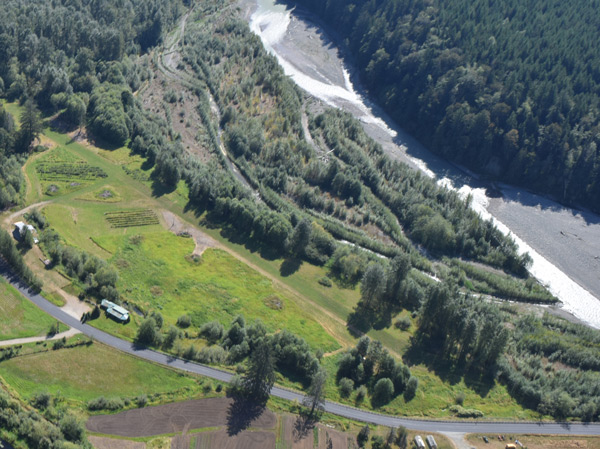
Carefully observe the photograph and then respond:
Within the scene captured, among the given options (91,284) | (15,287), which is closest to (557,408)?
(91,284)

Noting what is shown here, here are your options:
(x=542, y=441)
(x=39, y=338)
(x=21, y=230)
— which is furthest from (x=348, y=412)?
(x=21, y=230)

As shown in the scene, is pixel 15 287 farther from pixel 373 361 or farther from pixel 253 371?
pixel 373 361

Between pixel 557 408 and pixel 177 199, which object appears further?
pixel 177 199

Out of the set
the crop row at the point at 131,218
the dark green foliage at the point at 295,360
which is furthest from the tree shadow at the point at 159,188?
the dark green foliage at the point at 295,360

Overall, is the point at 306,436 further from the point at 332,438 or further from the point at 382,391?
the point at 382,391

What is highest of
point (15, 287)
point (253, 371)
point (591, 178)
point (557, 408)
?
point (591, 178)

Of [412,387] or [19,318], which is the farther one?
[412,387]
